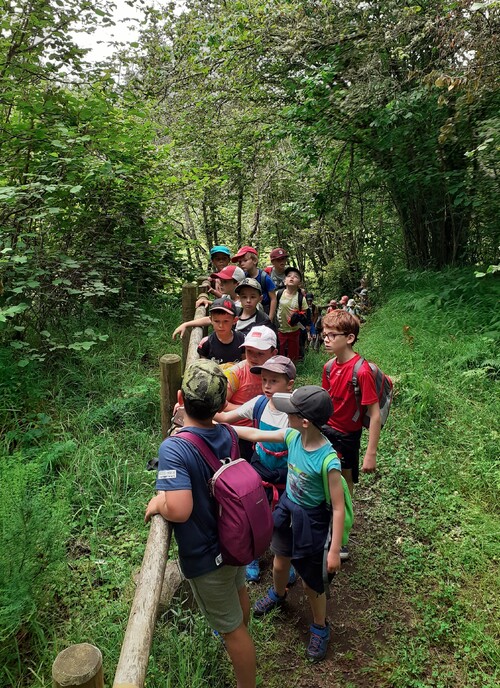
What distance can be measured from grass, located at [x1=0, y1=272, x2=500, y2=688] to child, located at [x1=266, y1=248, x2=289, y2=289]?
78.9 inches

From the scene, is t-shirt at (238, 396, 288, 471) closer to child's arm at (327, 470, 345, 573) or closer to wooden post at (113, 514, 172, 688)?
child's arm at (327, 470, 345, 573)

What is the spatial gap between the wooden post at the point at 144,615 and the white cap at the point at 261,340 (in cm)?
141

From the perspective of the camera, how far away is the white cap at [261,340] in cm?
306

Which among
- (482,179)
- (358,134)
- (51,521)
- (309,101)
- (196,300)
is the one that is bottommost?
(51,521)

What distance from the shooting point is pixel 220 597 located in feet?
6.84

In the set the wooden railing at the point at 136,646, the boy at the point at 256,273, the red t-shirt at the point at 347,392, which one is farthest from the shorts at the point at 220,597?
the boy at the point at 256,273

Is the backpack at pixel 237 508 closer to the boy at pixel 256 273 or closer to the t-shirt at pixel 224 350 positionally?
the t-shirt at pixel 224 350

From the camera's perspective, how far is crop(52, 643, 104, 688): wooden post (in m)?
1.13

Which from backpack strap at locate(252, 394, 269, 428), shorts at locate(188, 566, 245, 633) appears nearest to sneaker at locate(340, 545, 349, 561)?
backpack strap at locate(252, 394, 269, 428)

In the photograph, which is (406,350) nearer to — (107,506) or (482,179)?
(482,179)

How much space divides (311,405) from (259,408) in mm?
641

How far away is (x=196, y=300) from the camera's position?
5805mm

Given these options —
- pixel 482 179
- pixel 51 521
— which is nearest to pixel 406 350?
pixel 482 179

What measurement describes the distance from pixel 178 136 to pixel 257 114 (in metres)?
2.08
